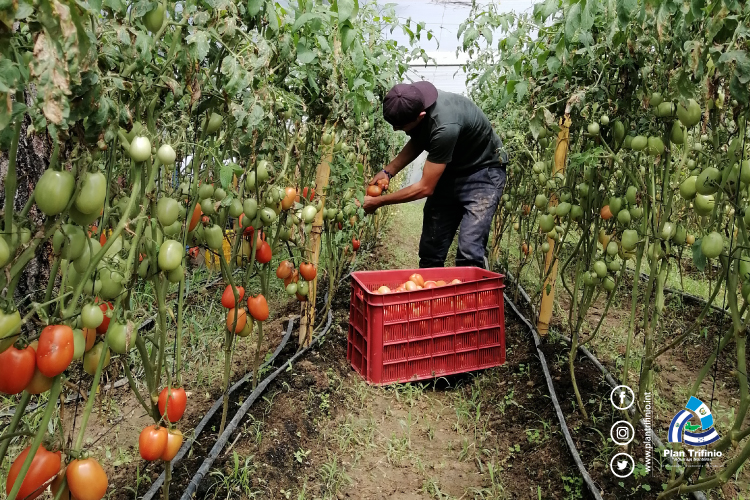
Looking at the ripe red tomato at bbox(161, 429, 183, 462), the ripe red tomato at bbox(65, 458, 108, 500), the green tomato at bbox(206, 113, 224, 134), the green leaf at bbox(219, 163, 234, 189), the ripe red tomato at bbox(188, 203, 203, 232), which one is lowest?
the ripe red tomato at bbox(161, 429, 183, 462)

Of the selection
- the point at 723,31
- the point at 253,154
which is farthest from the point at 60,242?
the point at 723,31

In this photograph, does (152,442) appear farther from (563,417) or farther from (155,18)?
(563,417)

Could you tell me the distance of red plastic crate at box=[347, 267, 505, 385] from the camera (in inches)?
99.0

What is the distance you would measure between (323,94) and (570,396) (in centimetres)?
170

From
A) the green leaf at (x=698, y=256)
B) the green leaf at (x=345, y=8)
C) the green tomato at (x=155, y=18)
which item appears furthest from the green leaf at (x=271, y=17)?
the green leaf at (x=698, y=256)

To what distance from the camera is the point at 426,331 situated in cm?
260

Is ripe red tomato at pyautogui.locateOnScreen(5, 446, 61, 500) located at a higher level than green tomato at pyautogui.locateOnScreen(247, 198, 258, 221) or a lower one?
lower

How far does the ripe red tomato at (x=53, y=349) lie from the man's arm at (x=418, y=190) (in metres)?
2.27

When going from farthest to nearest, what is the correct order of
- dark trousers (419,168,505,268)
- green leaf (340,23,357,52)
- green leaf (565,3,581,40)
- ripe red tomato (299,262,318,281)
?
dark trousers (419,168,505,268) < ripe red tomato (299,262,318,281) < green leaf (340,23,357,52) < green leaf (565,3,581,40)

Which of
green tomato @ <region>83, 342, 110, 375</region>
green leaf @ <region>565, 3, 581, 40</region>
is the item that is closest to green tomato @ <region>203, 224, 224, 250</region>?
green tomato @ <region>83, 342, 110, 375</region>

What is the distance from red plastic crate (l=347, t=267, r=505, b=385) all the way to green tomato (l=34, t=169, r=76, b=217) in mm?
1723

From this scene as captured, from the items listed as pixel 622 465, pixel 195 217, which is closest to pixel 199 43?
pixel 195 217

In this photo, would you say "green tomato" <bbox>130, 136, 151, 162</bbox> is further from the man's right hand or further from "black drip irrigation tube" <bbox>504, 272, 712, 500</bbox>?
the man's right hand

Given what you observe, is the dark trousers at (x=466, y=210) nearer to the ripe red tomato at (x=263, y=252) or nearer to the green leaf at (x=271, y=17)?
the ripe red tomato at (x=263, y=252)
